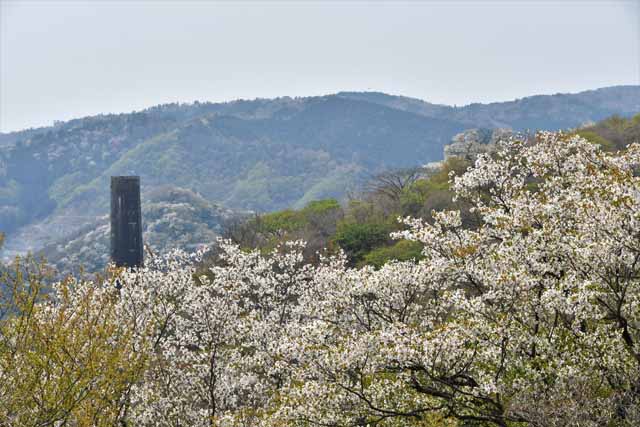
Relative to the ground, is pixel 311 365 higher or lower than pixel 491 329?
lower

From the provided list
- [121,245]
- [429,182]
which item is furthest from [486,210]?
[429,182]

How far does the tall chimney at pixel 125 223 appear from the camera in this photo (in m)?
52.9

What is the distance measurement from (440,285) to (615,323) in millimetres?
5222

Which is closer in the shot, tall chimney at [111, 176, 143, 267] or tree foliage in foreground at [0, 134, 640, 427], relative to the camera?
tree foliage in foreground at [0, 134, 640, 427]

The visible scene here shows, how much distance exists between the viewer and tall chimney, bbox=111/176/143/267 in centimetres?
5288

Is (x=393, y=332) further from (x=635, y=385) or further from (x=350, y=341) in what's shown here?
(x=635, y=385)

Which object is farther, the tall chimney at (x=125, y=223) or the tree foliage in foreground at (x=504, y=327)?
the tall chimney at (x=125, y=223)

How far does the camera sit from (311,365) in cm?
1819

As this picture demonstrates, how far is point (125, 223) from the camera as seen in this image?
53.0 metres

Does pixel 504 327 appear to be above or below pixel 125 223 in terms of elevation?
above

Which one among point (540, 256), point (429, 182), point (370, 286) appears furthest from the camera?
point (429, 182)

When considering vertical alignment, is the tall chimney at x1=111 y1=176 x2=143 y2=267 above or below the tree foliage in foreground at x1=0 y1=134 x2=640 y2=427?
below

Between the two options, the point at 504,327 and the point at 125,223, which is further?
the point at 125,223

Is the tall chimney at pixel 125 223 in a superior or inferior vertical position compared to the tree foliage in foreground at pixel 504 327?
inferior
